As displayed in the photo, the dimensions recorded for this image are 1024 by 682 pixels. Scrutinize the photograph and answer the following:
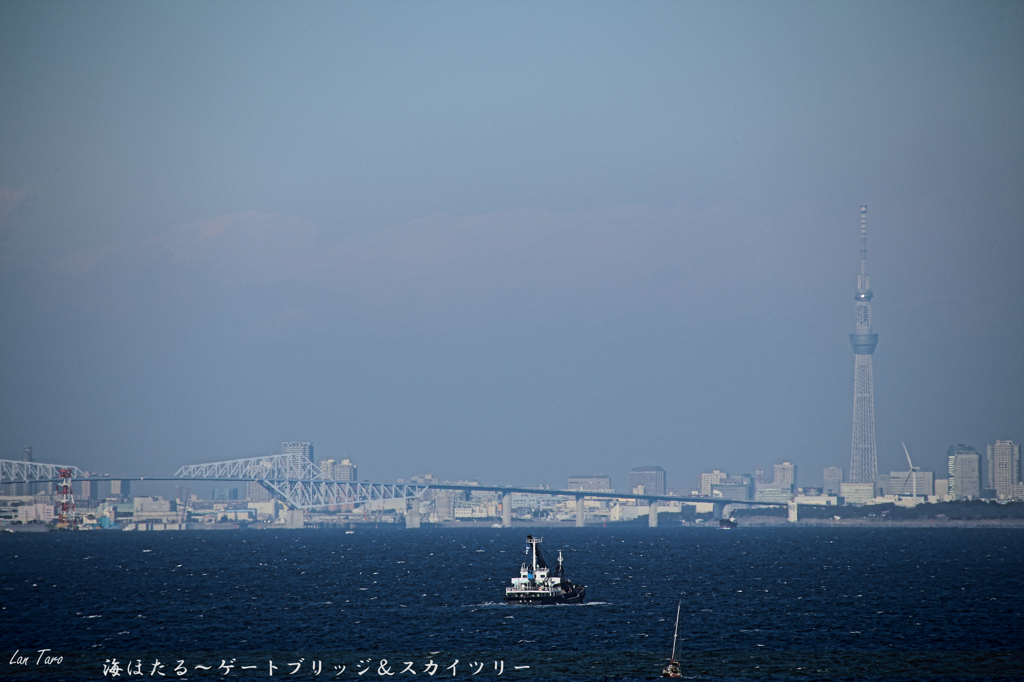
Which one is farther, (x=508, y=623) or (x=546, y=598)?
(x=546, y=598)

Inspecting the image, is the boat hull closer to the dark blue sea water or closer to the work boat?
the work boat

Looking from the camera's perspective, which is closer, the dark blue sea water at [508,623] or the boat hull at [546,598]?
the dark blue sea water at [508,623]

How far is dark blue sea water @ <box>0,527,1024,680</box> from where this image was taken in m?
66.0

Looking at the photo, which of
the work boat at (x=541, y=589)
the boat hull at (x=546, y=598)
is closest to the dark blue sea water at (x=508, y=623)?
the boat hull at (x=546, y=598)

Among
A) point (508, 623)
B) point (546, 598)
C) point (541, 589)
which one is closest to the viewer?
point (508, 623)

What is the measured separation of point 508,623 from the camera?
86.2 metres

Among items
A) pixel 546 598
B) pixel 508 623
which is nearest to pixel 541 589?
pixel 546 598

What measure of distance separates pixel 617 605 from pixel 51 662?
47048 millimetres

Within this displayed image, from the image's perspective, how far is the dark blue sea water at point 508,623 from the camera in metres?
66.0

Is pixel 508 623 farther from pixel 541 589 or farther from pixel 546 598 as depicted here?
pixel 541 589

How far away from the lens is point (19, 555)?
199875 millimetres

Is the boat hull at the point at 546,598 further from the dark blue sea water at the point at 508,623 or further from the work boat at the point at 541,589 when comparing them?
the dark blue sea water at the point at 508,623

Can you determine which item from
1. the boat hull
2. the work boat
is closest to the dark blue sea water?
the boat hull

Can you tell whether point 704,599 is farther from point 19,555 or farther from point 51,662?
point 19,555
